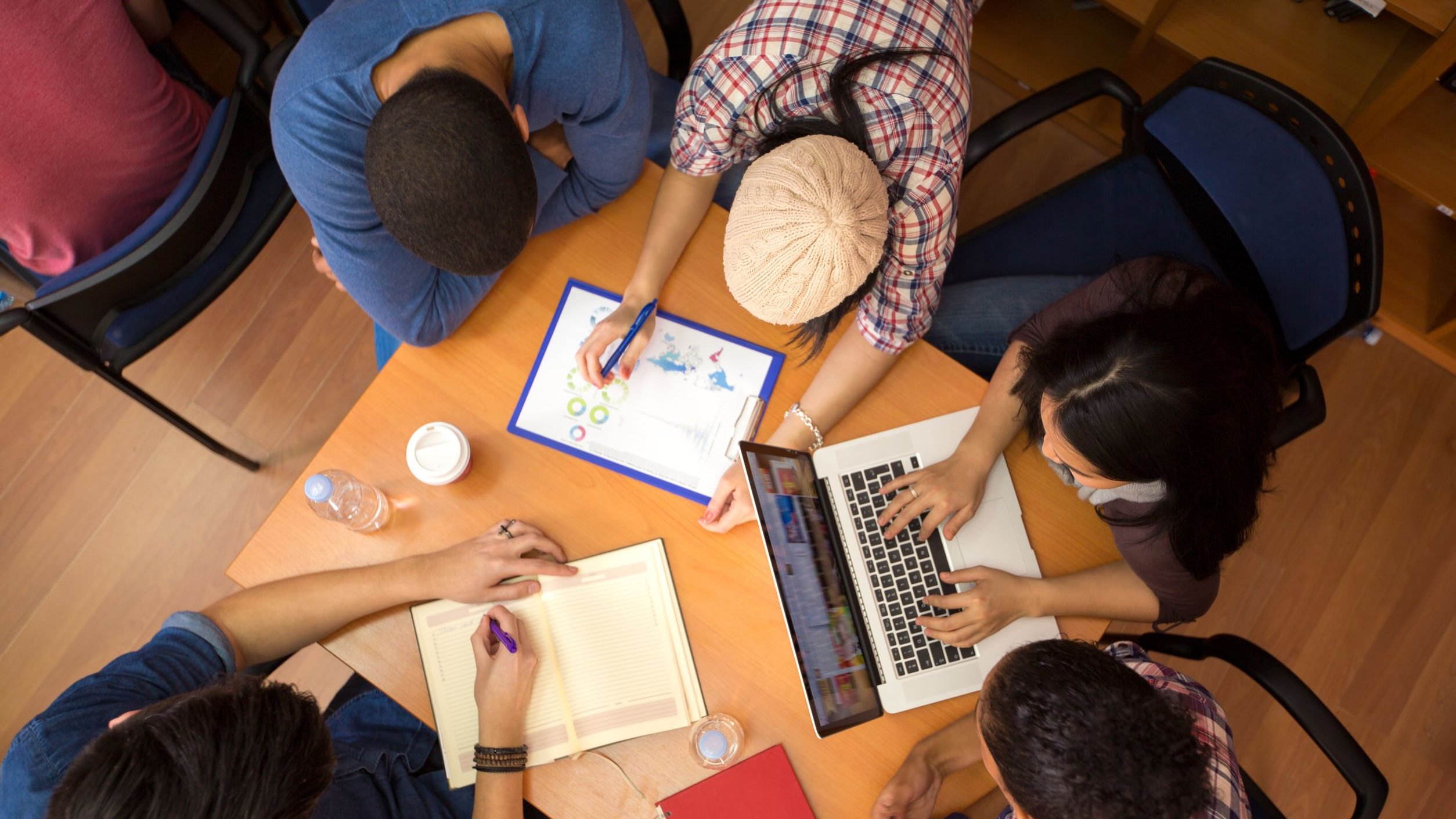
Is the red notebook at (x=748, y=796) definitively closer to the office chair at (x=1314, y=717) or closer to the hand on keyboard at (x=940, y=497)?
the hand on keyboard at (x=940, y=497)

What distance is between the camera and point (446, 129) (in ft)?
2.94

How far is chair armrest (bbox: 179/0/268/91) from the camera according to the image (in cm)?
137

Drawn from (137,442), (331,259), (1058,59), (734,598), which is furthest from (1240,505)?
(137,442)

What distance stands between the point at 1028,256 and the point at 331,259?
1.20 metres

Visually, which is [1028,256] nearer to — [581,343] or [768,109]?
[768,109]

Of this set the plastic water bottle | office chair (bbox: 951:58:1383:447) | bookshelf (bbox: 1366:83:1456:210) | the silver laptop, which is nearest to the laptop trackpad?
the silver laptop

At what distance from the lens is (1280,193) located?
1203mm

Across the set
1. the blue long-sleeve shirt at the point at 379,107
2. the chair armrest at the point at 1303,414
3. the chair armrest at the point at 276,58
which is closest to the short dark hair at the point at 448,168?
the blue long-sleeve shirt at the point at 379,107

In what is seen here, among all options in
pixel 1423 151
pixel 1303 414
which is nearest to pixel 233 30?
pixel 1303 414

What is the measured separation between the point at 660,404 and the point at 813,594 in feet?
1.18

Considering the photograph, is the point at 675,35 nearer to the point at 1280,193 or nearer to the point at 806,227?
the point at 806,227

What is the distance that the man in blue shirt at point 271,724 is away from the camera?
837 mm

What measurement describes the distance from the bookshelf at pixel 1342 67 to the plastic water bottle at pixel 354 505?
1.81 meters

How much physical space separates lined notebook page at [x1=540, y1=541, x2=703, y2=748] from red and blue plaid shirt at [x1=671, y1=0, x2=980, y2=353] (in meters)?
0.49
